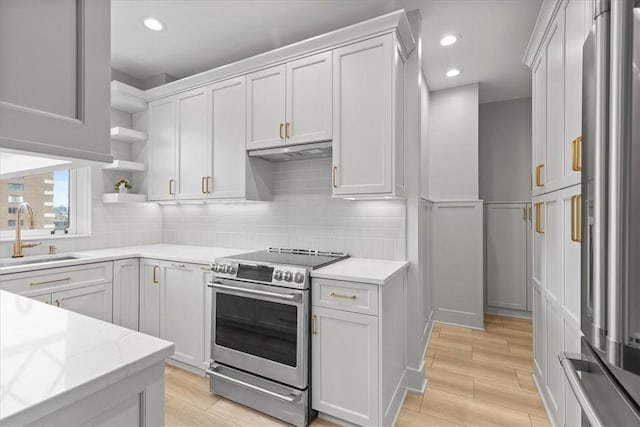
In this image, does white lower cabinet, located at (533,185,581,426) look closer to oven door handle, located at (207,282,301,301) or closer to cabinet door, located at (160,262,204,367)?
oven door handle, located at (207,282,301,301)

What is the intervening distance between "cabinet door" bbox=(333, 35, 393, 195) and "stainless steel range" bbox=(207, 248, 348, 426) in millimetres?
644

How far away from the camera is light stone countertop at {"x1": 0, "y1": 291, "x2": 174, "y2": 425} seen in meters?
0.60

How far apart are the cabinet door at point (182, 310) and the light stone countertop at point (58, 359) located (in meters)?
1.53

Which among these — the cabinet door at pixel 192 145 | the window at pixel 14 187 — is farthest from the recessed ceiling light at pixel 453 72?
the window at pixel 14 187

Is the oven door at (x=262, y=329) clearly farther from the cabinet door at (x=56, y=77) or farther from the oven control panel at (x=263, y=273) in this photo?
the cabinet door at (x=56, y=77)

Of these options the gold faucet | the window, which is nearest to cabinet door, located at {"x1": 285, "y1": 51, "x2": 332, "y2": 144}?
the gold faucet

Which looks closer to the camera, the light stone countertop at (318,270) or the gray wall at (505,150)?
the light stone countertop at (318,270)

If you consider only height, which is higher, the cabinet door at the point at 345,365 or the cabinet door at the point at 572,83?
the cabinet door at the point at 572,83

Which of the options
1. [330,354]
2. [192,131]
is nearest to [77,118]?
[330,354]

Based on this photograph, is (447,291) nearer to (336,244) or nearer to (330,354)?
(336,244)

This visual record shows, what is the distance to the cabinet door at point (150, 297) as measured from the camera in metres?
2.75

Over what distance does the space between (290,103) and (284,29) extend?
70cm

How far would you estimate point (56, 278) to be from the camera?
2307 mm

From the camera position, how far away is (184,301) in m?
2.59
